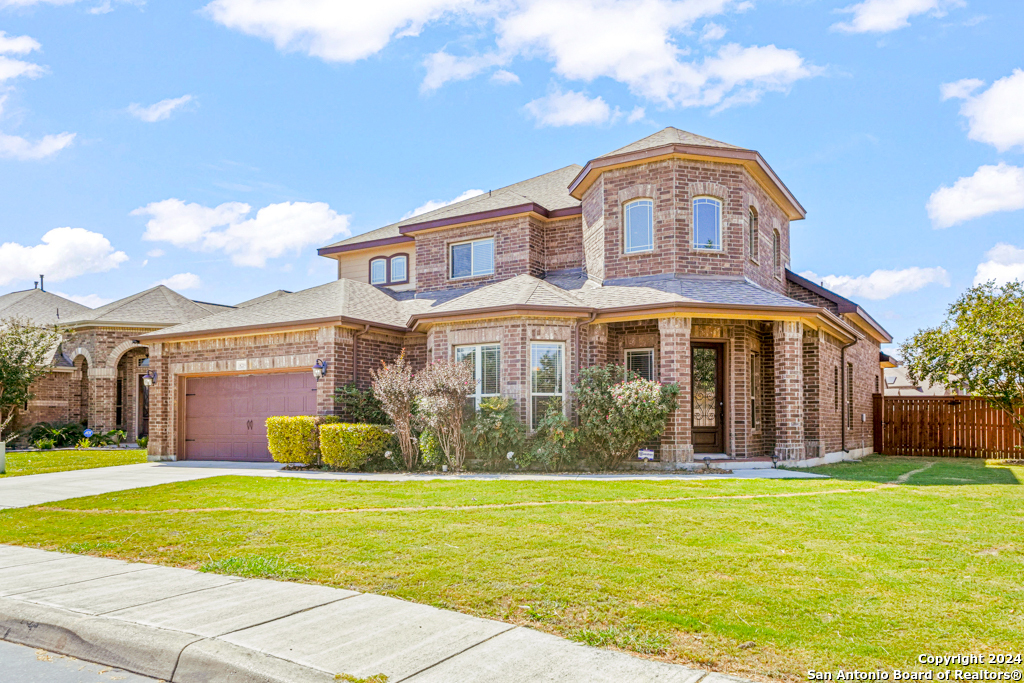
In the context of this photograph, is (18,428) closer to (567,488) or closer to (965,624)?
(567,488)

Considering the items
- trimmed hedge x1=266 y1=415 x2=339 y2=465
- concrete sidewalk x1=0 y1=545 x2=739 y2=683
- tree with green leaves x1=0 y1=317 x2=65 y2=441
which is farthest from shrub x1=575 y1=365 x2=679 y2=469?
tree with green leaves x1=0 y1=317 x2=65 y2=441

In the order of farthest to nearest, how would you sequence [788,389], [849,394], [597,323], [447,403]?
[849,394], [597,323], [788,389], [447,403]

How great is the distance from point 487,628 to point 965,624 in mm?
2930

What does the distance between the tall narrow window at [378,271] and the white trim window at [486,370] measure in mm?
7604

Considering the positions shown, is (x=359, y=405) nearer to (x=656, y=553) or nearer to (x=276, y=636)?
(x=656, y=553)

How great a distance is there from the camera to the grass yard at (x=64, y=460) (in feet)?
54.5

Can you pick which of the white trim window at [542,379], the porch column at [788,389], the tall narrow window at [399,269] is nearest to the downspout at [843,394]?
the porch column at [788,389]

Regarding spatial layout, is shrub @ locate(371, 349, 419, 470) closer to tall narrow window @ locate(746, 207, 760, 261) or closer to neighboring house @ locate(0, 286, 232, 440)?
tall narrow window @ locate(746, 207, 760, 261)

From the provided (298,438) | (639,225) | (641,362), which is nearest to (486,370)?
(641,362)

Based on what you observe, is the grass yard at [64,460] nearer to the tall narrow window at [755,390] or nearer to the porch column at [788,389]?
the tall narrow window at [755,390]

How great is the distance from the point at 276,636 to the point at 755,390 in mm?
14419

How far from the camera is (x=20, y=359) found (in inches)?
901

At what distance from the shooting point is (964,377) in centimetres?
1942

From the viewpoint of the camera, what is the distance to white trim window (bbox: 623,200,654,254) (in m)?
16.6
